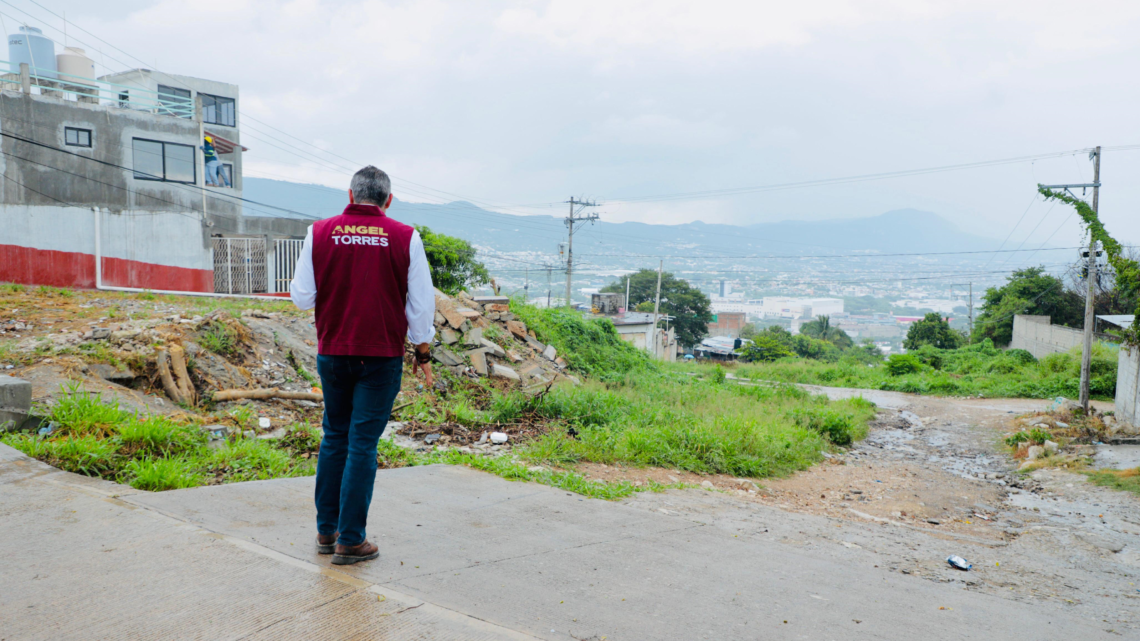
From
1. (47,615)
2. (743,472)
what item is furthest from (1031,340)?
(47,615)

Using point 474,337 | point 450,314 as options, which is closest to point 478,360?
point 474,337

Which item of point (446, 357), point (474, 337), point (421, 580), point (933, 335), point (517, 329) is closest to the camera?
point (421, 580)

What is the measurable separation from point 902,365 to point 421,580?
3292 cm

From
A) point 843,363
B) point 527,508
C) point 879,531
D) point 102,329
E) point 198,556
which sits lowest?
point 843,363

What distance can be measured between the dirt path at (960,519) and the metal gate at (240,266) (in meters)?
19.1

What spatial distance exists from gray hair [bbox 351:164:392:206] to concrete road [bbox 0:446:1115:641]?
1509 mm

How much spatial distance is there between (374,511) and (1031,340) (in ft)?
132

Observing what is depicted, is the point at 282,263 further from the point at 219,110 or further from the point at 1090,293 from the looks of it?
the point at 1090,293

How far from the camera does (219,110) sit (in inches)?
1423

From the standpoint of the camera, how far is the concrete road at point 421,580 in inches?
89.2

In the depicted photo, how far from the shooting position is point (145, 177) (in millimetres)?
22609

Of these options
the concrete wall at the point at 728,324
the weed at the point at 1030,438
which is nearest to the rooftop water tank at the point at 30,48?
the weed at the point at 1030,438

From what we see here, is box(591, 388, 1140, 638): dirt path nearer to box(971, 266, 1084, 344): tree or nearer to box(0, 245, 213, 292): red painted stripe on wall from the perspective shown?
box(0, 245, 213, 292): red painted stripe on wall

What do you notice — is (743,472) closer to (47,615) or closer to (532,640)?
(532,640)
